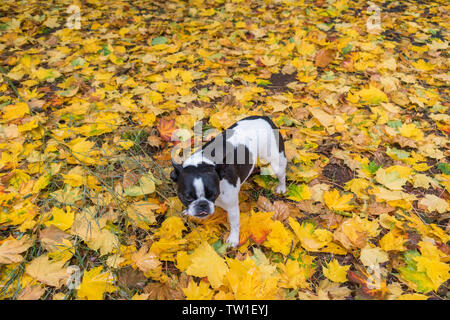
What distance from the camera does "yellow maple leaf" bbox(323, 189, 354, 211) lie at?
258 centimetres

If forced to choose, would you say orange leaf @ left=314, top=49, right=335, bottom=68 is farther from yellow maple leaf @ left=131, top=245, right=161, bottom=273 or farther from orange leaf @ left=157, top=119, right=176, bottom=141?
yellow maple leaf @ left=131, top=245, right=161, bottom=273

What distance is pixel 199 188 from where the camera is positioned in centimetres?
206

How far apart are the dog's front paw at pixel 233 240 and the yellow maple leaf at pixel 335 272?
692 millimetres

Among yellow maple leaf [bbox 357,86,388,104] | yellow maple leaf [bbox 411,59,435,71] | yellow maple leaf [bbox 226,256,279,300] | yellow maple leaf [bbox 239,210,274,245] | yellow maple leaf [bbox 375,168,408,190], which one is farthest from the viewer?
yellow maple leaf [bbox 411,59,435,71]

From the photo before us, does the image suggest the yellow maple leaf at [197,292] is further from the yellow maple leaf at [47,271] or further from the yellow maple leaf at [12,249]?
the yellow maple leaf at [12,249]

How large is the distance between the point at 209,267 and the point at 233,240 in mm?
400

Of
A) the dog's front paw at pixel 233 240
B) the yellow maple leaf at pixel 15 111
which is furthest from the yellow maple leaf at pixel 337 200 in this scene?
the yellow maple leaf at pixel 15 111

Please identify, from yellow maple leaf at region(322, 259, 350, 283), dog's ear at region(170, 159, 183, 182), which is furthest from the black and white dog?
yellow maple leaf at region(322, 259, 350, 283)

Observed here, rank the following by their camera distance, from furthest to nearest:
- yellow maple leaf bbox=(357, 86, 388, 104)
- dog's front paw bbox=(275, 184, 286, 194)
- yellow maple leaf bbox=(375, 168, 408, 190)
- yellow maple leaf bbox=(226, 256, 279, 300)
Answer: yellow maple leaf bbox=(357, 86, 388, 104) → dog's front paw bbox=(275, 184, 286, 194) → yellow maple leaf bbox=(375, 168, 408, 190) → yellow maple leaf bbox=(226, 256, 279, 300)

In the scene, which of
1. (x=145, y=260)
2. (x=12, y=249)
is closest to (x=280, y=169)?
(x=145, y=260)

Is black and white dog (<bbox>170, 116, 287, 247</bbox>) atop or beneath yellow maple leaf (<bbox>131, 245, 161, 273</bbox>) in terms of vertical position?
atop

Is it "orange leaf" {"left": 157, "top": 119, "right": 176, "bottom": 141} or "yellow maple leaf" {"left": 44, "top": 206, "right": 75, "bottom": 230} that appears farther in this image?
"orange leaf" {"left": 157, "top": 119, "right": 176, "bottom": 141}

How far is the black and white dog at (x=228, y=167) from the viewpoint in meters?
2.09

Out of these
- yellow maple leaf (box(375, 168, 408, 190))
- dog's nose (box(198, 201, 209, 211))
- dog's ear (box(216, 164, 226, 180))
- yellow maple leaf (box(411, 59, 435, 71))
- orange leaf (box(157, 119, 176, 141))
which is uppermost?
dog's ear (box(216, 164, 226, 180))
